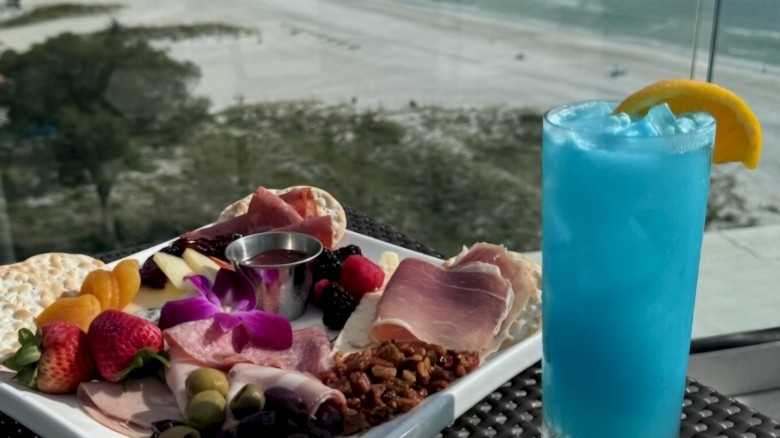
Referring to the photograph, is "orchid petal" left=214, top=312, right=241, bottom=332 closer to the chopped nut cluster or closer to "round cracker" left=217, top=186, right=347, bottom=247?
the chopped nut cluster

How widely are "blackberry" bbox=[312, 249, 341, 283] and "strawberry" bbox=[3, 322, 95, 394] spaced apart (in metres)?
0.48

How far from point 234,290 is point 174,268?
0.54 ft

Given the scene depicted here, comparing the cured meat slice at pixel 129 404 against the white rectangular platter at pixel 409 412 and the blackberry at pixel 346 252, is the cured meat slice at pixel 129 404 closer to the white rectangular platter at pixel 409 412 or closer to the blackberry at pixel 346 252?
the white rectangular platter at pixel 409 412

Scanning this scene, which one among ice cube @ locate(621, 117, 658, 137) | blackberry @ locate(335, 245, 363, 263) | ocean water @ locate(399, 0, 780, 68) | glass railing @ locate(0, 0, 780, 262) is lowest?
glass railing @ locate(0, 0, 780, 262)

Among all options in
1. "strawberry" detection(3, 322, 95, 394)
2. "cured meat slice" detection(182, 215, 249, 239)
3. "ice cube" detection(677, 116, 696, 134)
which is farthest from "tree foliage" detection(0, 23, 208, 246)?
"ice cube" detection(677, 116, 696, 134)

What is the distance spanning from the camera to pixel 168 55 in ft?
20.5

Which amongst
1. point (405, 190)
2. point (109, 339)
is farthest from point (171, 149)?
point (109, 339)

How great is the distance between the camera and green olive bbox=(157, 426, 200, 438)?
101 cm

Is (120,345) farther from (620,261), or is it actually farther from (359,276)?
(620,261)

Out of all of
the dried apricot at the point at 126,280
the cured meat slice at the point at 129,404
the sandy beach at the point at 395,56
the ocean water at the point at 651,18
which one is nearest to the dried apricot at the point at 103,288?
the dried apricot at the point at 126,280

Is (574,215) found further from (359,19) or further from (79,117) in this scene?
(359,19)

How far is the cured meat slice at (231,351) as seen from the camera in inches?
46.8

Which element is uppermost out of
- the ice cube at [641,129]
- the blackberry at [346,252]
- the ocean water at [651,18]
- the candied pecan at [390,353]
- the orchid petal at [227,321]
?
the ice cube at [641,129]

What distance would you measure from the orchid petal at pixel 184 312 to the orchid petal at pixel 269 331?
68 millimetres
